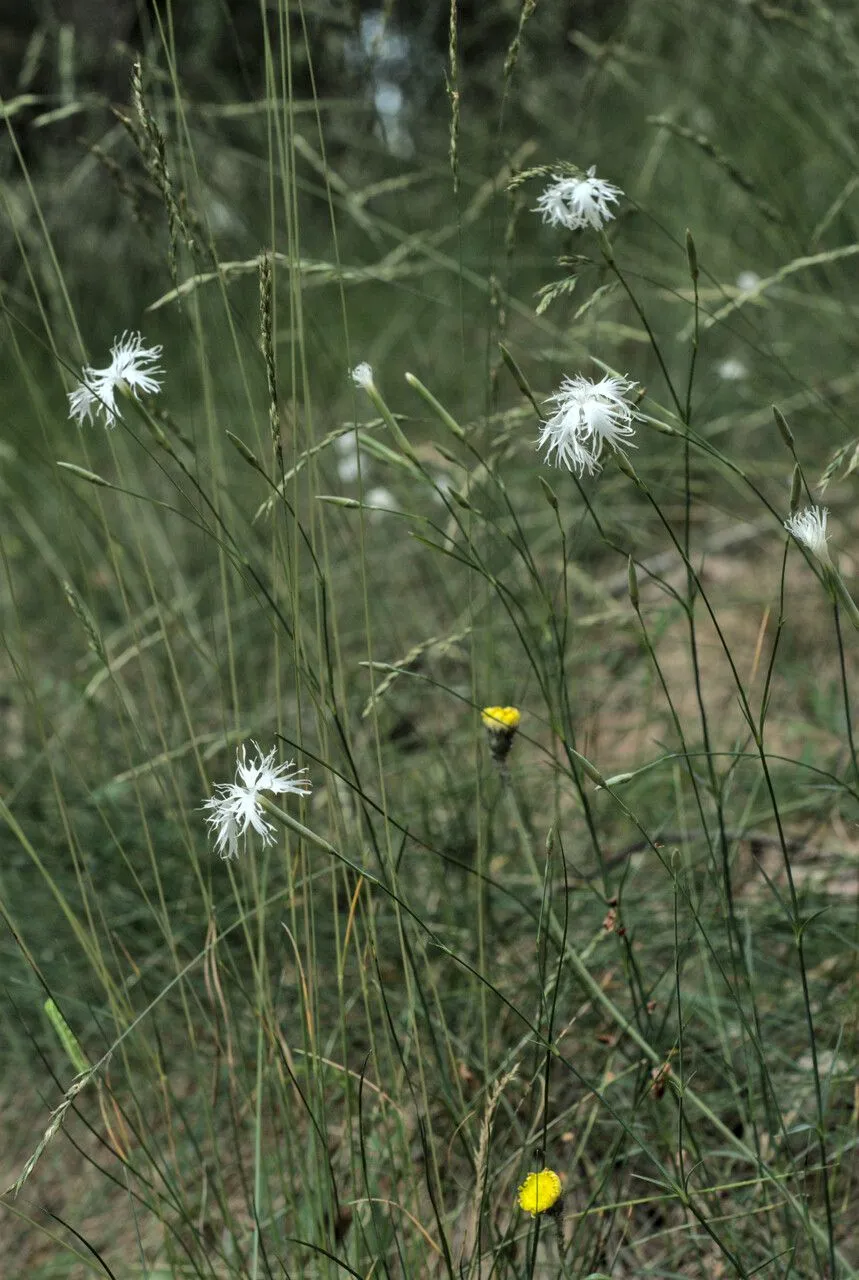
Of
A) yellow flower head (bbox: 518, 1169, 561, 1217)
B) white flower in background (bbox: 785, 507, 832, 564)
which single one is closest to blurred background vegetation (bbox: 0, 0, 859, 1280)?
yellow flower head (bbox: 518, 1169, 561, 1217)

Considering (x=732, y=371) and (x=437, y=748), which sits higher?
(x=732, y=371)

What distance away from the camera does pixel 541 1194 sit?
0.75 m

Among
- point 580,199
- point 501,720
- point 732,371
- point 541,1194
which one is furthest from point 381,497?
point 541,1194

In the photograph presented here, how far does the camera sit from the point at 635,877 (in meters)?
1.29

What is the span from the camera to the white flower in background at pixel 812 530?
62 centimetres

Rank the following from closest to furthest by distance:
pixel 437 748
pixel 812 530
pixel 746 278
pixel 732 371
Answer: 1. pixel 812 530
2. pixel 437 748
3. pixel 732 371
4. pixel 746 278

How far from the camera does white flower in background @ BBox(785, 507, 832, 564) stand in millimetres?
622

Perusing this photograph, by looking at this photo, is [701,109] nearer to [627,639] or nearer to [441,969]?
[627,639]

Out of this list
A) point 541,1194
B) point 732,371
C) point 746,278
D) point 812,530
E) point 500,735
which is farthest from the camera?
point 746,278

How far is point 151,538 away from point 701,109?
166cm

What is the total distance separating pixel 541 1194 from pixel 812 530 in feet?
1.41

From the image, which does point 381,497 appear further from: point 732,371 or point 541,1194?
point 541,1194

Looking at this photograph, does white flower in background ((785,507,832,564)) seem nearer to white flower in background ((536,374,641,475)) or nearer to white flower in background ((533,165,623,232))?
white flower in background ((536,374,641,475))

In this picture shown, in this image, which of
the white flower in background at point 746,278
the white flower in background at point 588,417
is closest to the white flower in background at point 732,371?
the white flower in background at point 746,278
